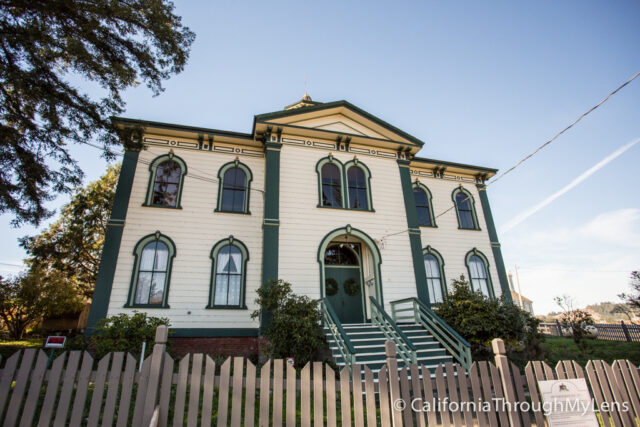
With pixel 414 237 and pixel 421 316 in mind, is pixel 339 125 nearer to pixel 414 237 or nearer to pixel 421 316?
pixel 414 237

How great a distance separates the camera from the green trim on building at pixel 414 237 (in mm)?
12242

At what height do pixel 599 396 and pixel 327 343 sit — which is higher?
pixel 327 343

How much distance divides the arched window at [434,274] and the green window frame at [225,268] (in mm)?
7844

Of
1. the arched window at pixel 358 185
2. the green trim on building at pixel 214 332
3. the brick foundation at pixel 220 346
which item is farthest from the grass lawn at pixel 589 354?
the green trim on building at pixel 214 332

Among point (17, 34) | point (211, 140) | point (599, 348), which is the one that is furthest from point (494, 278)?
point (17, 34)

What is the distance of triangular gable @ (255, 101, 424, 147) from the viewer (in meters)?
13.4

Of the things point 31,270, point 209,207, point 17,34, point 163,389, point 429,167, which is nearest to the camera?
point 163,389

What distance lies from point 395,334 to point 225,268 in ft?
21.0

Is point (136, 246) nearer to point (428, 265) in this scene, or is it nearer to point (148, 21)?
point (148, 21)

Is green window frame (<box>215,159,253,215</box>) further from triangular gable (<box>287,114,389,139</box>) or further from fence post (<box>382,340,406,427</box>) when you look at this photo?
fence post (<box>382,340,406,427</box>)

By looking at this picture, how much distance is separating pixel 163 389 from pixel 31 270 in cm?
2340

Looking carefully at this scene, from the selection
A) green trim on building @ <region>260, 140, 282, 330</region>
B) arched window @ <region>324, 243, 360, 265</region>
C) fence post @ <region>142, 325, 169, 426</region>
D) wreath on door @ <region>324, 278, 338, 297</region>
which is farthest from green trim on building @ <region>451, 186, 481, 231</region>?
fence post @ <region>142, 325, 169, 426</region>

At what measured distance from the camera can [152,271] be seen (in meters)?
11.2

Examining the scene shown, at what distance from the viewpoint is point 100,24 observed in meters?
8.90
